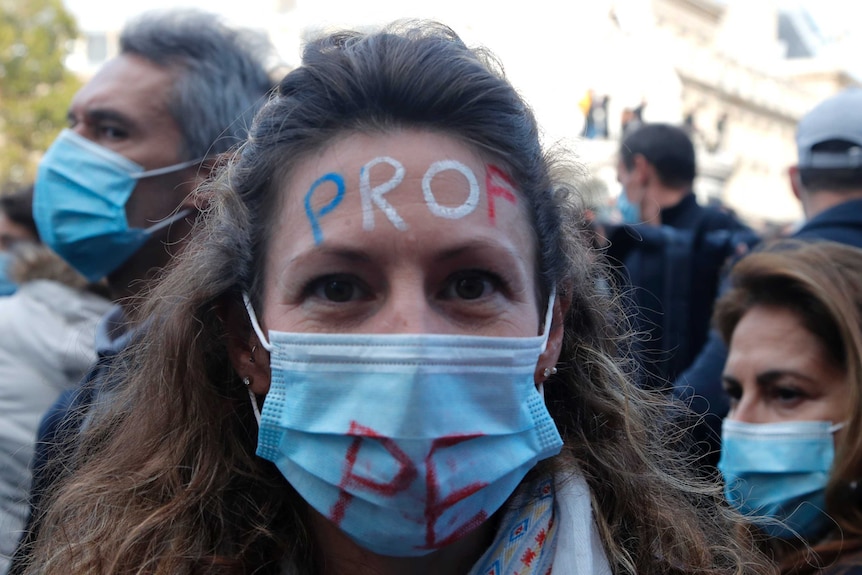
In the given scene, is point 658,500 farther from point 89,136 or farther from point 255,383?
point 89,136

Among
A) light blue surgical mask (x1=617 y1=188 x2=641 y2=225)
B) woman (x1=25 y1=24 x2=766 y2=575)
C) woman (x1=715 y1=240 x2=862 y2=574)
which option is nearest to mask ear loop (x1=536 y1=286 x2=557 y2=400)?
woman (x1=25 y1=24 x2=766 y2=575)

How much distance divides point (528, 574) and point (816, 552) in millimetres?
979

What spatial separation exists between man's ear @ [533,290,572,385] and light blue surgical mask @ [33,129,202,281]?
155cm

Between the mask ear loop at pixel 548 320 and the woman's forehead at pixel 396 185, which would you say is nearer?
the woman's forehead at pixel 396 185

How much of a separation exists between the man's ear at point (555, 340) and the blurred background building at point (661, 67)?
1.43ft

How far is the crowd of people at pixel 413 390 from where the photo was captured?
6.21 feet

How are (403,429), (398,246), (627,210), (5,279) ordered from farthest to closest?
(627,210), (5,279), (398,246), (403,429)

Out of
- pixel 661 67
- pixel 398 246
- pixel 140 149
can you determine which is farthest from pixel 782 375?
pixel 661 67

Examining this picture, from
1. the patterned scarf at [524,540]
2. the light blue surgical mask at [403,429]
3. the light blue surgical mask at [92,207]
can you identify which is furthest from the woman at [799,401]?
the light blue surgical mask at [92,207]

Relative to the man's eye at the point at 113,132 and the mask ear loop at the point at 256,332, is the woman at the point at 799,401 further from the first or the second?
the man's eye at the point at 113,132

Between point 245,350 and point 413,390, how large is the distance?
0.51 m

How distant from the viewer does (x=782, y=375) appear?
9.49 feet

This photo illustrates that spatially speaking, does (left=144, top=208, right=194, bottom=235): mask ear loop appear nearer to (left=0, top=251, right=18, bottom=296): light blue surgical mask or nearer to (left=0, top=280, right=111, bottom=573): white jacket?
(left=0, top=280, right=111, bottom=573): white jacket

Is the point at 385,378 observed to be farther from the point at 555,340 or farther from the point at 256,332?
the point at 555,340
